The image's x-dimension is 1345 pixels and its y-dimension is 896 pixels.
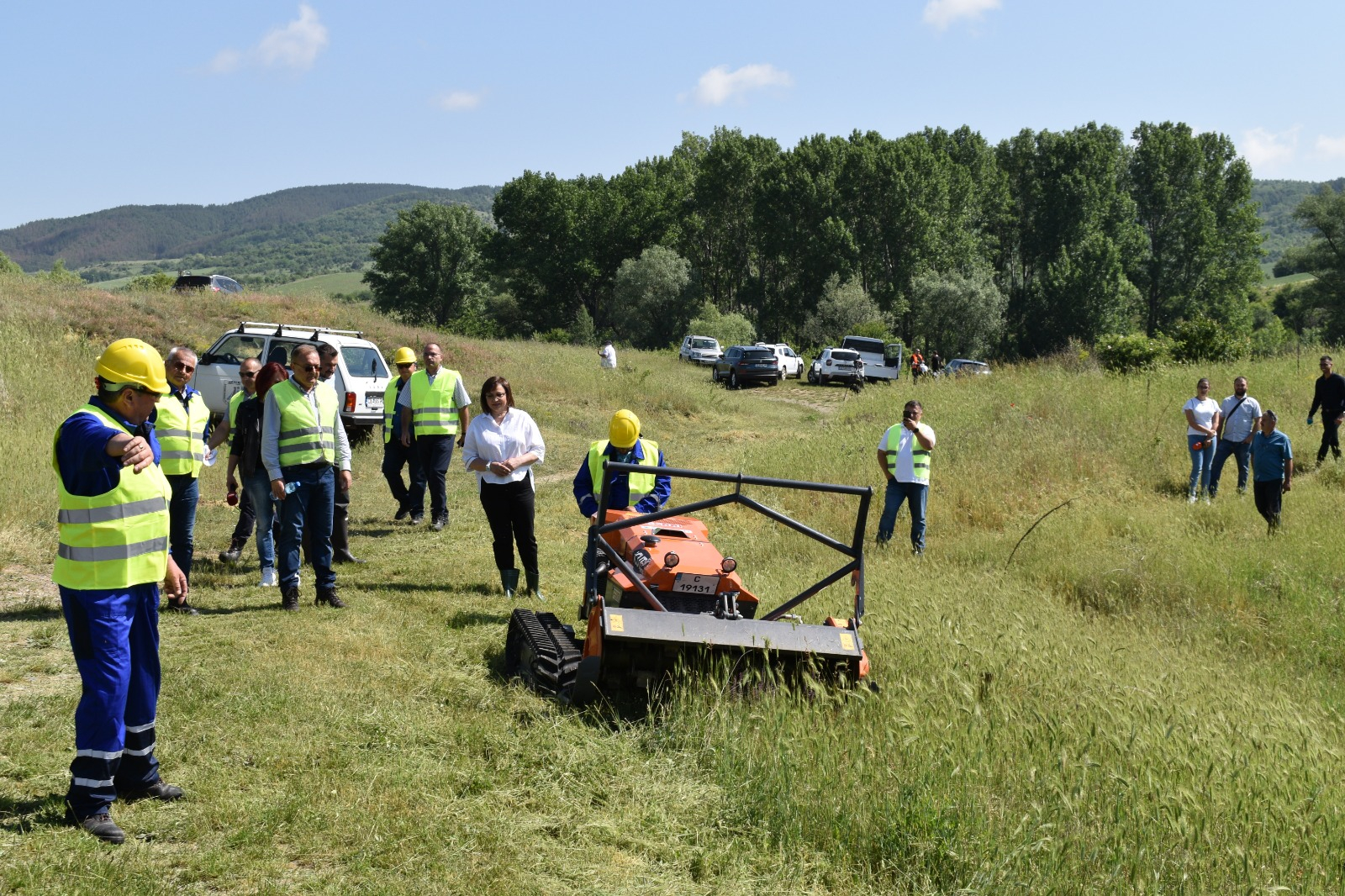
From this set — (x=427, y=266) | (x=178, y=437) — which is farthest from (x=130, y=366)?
(x=427, y=266)

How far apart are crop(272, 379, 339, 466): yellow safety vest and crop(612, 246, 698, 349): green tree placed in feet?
182

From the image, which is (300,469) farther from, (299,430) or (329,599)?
(329,599)

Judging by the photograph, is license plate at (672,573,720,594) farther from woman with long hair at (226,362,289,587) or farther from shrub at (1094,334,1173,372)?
shrub at (1094,334,1173,372)

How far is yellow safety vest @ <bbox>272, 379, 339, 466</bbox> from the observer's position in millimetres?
7418

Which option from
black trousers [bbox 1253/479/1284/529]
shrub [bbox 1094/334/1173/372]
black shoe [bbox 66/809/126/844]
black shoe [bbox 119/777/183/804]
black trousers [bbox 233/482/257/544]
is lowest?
black trousers [bbox 1253/479/1284/529]

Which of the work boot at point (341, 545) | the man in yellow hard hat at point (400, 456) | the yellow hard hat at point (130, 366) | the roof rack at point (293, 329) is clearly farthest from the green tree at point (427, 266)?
the yellow hard hat at point (130, 366)

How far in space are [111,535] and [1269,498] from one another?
10993 mm

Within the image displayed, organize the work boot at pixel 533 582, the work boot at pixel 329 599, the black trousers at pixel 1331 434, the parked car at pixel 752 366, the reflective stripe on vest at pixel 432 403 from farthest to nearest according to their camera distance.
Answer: the parked car at pixel 752 366 < the black trousers at pixel 1331 434 < the reflective stripe on vest at pixel 432 403 < the work boot at pixel 533 582 < the work boot at pixel 329 599

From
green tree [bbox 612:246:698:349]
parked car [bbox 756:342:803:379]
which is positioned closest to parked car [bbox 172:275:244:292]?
parked car [bbox 756:342:803:379]

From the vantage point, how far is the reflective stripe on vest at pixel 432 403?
10.8m

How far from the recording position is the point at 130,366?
4.22 metres

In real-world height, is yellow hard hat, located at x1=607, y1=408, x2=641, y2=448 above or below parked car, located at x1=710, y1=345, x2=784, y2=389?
above

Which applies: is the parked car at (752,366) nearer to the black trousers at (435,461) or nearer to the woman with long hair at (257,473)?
the black trousers at (435,461)

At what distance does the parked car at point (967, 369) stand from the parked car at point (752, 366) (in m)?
5.76
